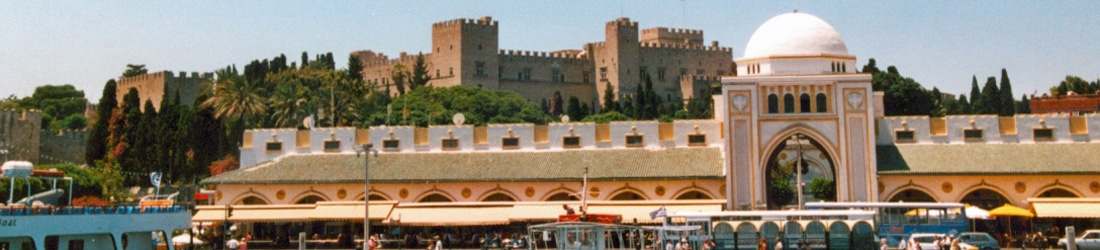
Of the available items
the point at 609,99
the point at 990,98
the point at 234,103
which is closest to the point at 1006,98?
the point at 990,98

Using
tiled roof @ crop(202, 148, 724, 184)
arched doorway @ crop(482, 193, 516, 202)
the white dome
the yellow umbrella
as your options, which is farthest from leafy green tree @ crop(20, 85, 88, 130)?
the yellow umbrella

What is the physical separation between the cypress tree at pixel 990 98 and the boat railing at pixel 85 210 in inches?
3083

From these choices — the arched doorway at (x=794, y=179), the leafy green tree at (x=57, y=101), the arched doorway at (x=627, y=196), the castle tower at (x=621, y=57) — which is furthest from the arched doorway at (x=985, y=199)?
the leafy green tree at (x=57, y=101)

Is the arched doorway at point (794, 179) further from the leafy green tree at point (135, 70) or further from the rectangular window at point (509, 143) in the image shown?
the leafy green tree at point (135, 70)

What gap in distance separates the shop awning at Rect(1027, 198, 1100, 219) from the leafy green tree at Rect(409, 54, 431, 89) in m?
91.7

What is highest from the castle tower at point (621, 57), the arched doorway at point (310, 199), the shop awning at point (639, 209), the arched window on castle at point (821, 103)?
the castle tower at point (621, 57)

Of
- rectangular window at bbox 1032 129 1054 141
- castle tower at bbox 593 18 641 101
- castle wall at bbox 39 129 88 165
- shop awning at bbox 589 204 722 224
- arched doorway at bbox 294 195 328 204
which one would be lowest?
shop awning at bbox 589 204 722 224

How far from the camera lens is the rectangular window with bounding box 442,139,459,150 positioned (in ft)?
214

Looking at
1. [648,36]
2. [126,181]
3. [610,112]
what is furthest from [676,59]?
[126,181]

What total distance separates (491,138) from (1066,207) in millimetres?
26917

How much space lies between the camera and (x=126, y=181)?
301 feet

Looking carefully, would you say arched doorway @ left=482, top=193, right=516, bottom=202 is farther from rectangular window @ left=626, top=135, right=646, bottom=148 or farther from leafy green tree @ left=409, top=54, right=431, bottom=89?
leafy green tree @ left=409, top=54, right=431, bottom=89

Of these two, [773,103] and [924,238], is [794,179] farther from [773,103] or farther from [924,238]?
[924,238]

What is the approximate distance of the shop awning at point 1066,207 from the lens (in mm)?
53562
